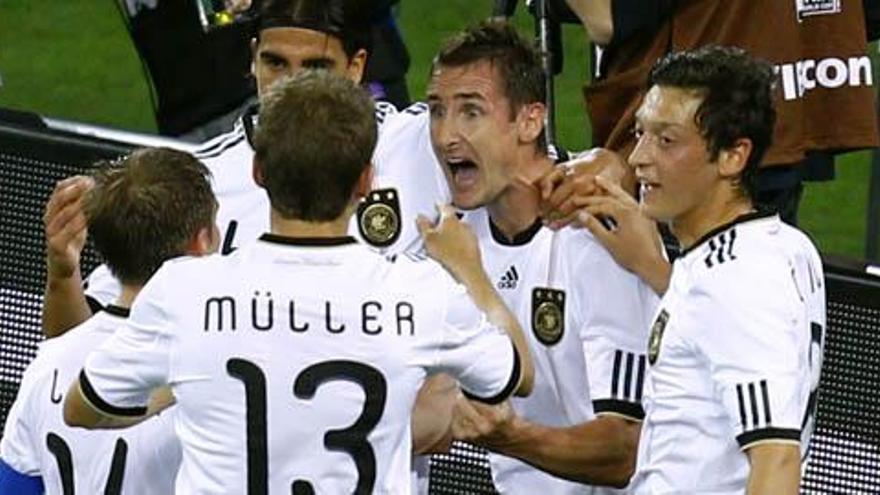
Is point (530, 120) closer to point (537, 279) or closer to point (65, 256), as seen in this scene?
point (537, 279)

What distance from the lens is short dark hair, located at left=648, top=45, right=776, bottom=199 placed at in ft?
21.2

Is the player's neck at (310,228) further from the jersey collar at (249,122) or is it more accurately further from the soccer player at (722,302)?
the jersey collar at (249,122)

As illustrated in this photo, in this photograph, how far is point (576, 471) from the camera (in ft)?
22.6

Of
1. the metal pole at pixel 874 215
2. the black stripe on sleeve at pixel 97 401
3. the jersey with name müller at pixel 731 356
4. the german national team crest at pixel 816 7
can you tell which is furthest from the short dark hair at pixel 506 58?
the metal pole at pixel 874 215

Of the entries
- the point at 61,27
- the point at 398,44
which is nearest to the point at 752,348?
the point at 398,44


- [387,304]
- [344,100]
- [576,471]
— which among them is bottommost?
[576,471]

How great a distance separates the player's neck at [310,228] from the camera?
584 cm

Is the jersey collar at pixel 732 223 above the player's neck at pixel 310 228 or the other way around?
the other way around

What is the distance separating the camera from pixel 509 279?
7172mm

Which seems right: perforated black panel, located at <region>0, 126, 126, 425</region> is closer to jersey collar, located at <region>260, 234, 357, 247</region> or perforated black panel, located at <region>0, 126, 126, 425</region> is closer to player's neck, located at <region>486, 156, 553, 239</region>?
player's neck, located at <region>486, 156, 553, 239</region>

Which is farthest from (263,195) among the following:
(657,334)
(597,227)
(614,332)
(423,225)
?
(657,334)

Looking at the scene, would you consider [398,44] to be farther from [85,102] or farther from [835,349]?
[85,102]

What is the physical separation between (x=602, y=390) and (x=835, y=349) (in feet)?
4.08

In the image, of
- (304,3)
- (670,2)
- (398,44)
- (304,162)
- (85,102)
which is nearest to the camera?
(304,162)
